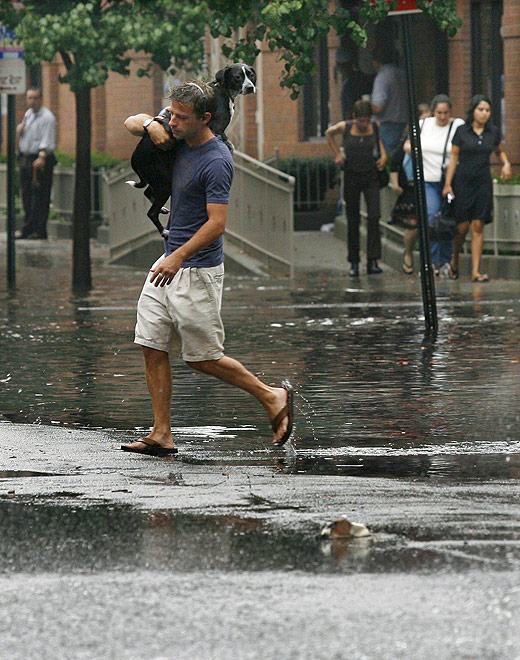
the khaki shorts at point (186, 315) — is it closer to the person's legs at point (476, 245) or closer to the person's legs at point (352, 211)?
the person's legs at point (476, 245)

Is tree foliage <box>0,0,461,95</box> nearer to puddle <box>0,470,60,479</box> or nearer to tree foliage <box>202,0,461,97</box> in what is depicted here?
tree foliage <box>202,0,461,97</box>

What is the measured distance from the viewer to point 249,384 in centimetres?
975

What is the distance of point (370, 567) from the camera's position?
667cm

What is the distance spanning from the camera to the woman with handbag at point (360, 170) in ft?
71.5

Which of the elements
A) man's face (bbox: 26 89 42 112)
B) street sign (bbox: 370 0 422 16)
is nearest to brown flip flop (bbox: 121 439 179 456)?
street sign (bbox: 370 0 422 16)

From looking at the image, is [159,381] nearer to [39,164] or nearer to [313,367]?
[313,367]

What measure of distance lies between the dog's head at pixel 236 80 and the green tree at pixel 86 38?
1167cm

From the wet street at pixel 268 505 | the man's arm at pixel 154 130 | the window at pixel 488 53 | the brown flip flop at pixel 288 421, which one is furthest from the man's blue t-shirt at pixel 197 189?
the window at pixel 488 53

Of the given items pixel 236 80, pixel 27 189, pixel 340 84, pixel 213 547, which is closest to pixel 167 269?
pixel 236 80

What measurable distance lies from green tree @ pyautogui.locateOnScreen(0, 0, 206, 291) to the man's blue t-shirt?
11.9 meters

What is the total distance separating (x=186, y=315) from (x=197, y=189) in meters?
0.59

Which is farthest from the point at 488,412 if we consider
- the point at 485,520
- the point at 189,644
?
the point at 189,644

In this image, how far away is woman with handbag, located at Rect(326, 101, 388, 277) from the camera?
21781mm

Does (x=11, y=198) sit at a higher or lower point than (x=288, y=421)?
higher
